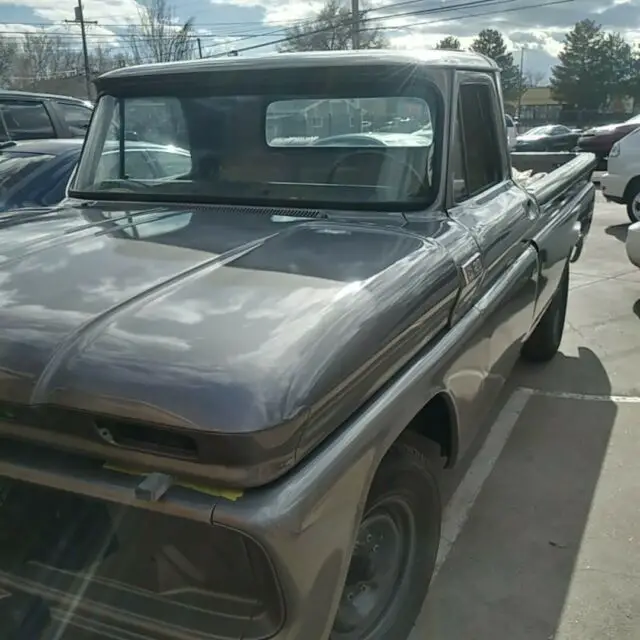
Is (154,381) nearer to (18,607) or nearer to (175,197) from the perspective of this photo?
(18,607)

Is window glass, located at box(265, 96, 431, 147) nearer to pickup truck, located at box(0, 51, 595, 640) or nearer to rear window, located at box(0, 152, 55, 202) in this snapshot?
pickup truck, located at box(0, 51, 595, 640)

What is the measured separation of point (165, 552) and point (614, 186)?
34.2 feet

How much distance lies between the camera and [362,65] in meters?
3.01

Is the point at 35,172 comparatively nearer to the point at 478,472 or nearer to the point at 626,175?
the point at 478,472

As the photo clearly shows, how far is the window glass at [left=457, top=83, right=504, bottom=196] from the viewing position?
10.6ft

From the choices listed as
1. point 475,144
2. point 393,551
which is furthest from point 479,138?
point 393,551

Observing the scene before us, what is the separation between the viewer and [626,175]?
1051 centimetres

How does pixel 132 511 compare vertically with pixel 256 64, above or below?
below

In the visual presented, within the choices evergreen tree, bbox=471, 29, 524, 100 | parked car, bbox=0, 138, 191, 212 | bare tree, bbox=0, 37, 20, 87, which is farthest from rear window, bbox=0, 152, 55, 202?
evergreen tree, bbox=471, 29, 524, 100

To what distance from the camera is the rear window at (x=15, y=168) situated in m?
6.11

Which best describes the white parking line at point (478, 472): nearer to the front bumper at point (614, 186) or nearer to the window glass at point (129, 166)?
the window glass at point (129, 166)

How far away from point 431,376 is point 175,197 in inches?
60.8

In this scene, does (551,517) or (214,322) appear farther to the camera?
(551,517)

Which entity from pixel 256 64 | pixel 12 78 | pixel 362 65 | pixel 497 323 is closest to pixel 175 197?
pixel 256 64
